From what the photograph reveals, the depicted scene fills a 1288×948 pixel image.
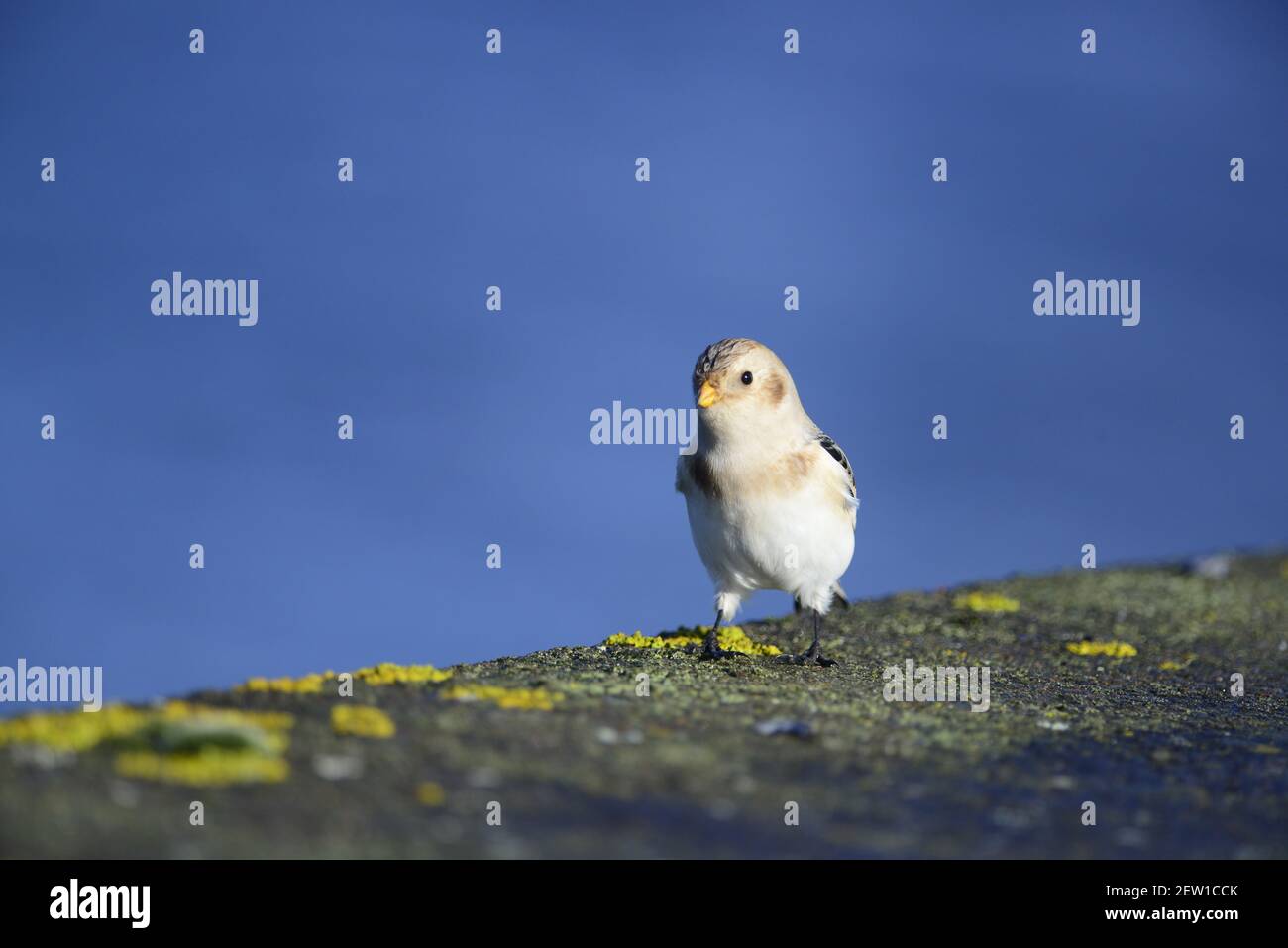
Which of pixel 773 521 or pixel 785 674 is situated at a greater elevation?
pixel 773 521

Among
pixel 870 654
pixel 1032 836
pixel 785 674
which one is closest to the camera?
pixel 1032 836

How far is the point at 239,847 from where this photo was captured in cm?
489

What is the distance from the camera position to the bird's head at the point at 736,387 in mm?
9930

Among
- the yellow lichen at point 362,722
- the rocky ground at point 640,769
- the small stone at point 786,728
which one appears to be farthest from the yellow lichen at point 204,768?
the small stone at point 786,728

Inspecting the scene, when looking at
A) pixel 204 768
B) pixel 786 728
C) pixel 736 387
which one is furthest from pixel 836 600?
pixel 204 768

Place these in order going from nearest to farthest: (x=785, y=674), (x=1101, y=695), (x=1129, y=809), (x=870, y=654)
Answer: (x=1129, y=809), (x=785, y=674), (x=1101, y=695), (x=870, y=654)

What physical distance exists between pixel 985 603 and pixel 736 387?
6.45 m

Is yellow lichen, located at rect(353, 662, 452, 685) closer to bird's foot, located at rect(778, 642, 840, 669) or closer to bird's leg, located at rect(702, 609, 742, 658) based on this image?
bird's leg, located at rect(702, 609, 742, 658)

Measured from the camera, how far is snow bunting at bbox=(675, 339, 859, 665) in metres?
10.0

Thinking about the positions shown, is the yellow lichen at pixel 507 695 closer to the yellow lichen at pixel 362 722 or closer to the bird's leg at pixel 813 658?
the yellow lichen at pixel 362 722
